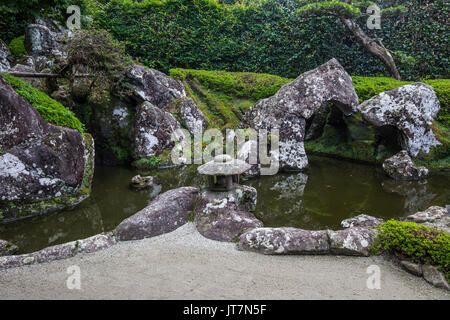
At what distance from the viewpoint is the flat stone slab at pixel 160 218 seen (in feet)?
17.3

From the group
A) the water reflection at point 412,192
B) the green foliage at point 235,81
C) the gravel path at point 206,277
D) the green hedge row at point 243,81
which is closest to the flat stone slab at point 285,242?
the gravel path at point 206,277

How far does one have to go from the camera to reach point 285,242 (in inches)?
184

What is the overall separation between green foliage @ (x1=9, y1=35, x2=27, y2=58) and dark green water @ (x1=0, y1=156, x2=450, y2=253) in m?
6.75

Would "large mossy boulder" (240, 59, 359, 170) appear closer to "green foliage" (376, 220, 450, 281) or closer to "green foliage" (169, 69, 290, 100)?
"green foliage" (169, 69, 290, 100)

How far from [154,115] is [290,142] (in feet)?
17.1

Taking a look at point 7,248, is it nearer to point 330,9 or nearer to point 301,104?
point 301,104

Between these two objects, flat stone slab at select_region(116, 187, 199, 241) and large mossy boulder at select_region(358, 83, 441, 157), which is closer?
flat stone slab at select_region(116, 187, 199, 241)

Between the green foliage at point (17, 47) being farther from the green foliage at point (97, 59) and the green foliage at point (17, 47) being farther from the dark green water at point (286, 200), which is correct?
the dark green water at point (286, 200)

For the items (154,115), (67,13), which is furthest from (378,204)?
(67,13)

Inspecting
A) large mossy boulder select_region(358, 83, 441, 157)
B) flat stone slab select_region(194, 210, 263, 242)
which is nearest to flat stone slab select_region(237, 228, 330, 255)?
flat stone slab select_region(194, 210, 263, 242)

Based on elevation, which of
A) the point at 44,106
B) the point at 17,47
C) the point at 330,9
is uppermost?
the point at 330,9

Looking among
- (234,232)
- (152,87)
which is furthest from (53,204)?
(152,87)

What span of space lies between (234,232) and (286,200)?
106 inches

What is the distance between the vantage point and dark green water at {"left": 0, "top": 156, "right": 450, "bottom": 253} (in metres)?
6.18
